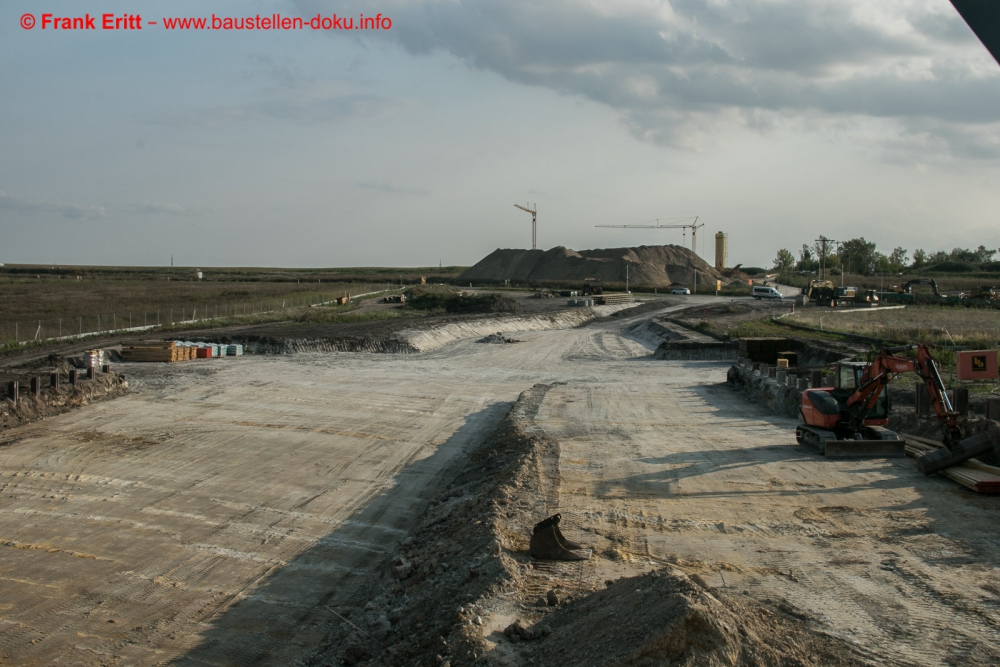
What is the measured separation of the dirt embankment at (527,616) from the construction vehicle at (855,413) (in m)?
6.50

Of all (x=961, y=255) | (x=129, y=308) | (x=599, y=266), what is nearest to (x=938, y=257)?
(x=961, y=255)

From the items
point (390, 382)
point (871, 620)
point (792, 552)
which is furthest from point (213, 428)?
point (871, 620)

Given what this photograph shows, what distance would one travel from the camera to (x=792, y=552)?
29.1ft

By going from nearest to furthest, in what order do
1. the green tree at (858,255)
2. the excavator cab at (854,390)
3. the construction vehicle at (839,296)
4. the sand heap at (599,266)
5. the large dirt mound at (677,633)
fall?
the large dirt mound at (677,633) < the excavator cab at (854,390) < the construction vehicle at (839,296) < the sand heap at (599,266) < the green tree at (858,255)

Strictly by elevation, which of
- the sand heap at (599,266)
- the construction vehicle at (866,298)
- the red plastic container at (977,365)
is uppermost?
the sand heap at (599,266)

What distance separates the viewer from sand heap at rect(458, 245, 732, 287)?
116188mm

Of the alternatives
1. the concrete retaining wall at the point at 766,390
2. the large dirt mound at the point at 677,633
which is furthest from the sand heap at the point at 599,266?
the large dirt mound at the point at 677,633

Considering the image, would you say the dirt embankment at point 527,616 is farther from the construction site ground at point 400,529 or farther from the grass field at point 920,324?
the grass field at point 920,324

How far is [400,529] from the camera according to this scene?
1118 centimetres

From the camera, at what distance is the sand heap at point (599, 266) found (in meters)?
116

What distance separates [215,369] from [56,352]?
7597mm

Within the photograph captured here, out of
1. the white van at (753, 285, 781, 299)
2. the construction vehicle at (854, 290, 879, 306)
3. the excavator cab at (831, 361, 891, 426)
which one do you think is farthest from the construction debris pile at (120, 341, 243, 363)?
the white van at (753, 285, 781, 299)

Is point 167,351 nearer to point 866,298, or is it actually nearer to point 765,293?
point 866,298

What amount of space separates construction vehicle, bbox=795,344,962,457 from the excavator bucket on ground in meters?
7.37
